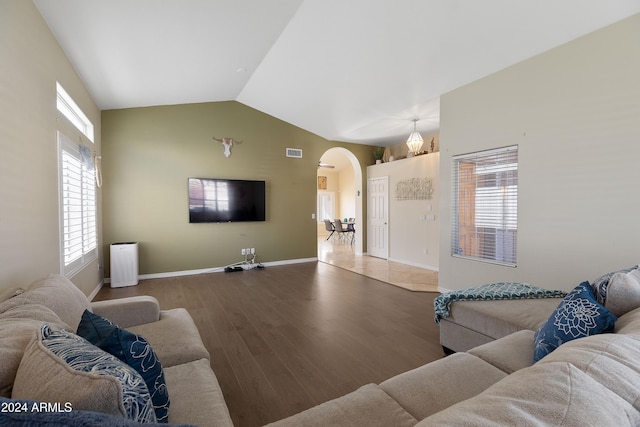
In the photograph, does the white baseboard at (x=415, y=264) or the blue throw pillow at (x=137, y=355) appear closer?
the blue throw pillow at (x=137, y=355)

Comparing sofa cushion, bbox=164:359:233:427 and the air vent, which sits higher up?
the air vent

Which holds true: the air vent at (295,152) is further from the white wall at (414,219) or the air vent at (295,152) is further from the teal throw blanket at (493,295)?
the teal throw blanket at (493,295)

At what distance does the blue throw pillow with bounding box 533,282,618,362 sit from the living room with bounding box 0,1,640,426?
1.83 m

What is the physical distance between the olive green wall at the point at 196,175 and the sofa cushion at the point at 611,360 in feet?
19.2

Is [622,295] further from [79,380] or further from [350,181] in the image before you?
[350,181]

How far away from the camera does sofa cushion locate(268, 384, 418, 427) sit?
1.10 meters

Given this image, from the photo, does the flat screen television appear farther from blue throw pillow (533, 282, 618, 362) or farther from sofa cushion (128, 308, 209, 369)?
blue throw pillow (533, 282, 618, 362)

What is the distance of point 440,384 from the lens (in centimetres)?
135

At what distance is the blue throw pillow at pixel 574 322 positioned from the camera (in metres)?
1.39

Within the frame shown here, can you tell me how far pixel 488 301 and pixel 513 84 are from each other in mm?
2685

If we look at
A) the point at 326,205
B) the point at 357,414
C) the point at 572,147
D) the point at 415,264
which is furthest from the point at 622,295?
the point at 326,205

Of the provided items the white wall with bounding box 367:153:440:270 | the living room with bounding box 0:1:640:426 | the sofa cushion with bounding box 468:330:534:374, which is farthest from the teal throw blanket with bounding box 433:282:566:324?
the white wall with bounding box 367:153:440:270

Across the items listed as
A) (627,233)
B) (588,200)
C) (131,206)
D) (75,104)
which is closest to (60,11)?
(75,104)

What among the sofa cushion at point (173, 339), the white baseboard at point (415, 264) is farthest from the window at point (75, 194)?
the white baseboard at point (415, 264)
